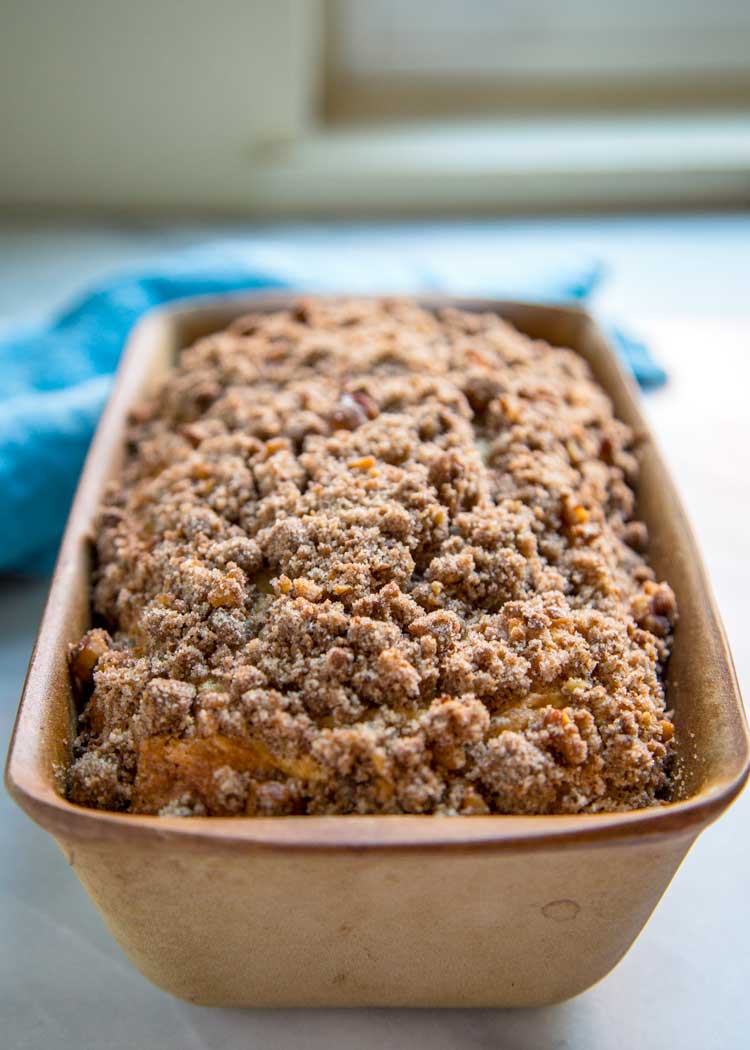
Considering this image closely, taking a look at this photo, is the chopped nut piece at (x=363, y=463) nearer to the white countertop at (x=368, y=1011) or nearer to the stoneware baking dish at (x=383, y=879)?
the stoneware baking dish at (x=383, y=879)

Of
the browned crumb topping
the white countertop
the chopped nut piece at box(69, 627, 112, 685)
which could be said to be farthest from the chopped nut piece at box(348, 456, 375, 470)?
the white countertop

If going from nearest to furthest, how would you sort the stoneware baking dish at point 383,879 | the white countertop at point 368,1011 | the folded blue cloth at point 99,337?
the stoneware baking dish at point 383,879 → the white countertop at point 368,1011 → the folded blue cloth at point 99,337

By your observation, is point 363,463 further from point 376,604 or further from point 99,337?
point 99,337

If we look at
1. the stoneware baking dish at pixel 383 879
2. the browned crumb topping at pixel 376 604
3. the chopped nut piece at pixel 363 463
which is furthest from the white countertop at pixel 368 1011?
the chopped nut piece at pixel 363 463

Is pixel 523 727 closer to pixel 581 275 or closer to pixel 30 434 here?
pixel 30 434

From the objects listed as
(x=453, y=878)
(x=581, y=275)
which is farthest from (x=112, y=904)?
(x=581, y=275)

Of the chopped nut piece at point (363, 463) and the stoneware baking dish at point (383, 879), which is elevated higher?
the chopped nut piece at point (363, 463)
